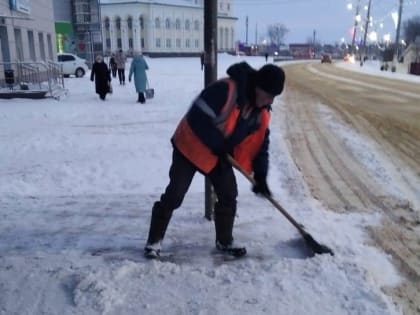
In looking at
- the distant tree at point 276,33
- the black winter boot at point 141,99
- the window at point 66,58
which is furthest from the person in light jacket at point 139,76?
the distant tree at point 276,33

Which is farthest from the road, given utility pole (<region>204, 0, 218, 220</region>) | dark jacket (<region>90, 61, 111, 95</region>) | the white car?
the white car

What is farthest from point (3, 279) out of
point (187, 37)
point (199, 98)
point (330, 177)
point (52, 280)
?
point (187, 37)

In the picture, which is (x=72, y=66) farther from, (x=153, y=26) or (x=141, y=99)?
(x=153, y=26)

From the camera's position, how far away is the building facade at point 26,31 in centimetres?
1888

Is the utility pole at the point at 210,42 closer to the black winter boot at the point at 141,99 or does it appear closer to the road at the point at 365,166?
the road at the point at 365,166

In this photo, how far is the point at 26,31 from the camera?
22.0 meters

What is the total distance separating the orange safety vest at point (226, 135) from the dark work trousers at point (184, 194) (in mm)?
80

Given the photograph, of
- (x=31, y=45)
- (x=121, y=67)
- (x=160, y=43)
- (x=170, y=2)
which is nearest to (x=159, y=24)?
(x=160, y=43)

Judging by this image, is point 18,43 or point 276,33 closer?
point 18,43

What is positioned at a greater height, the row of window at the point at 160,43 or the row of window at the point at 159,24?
the row of window at the point at 159,24

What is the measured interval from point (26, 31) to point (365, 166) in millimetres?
19376

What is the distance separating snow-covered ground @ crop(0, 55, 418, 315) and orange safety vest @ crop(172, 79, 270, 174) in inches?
30.8

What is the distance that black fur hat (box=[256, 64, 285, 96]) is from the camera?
3.13 metres

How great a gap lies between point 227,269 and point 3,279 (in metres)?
1.55
